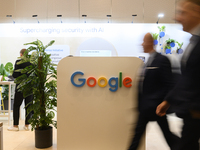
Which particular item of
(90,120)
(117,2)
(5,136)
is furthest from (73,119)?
(117,2)

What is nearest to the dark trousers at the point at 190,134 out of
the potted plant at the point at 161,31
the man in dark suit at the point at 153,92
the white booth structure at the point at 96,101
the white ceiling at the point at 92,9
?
the man in dark suit at the point at 153,92

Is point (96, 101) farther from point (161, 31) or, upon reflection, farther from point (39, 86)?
point (161, 31)

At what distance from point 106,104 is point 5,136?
2.08 metres

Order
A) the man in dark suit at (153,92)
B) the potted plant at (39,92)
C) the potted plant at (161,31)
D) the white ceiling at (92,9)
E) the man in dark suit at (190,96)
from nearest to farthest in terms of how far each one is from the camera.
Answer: the man in dark suit at (190,96)
the man in dark suit at (153,92)
the potted plant at (39,92)
the white ceiling at (92,9)
the potted plant at (161,31)

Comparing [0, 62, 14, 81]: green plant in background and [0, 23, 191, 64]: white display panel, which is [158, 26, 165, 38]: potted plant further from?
[0, 62, 14, 81]: green plant in background

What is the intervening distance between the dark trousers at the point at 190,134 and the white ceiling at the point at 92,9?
5359 mm

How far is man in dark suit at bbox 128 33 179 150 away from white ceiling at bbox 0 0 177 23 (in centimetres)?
443

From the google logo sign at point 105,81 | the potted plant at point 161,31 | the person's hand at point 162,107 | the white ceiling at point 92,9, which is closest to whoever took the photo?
the person's hand at point 162,107

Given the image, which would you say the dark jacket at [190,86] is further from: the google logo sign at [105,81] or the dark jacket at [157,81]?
the google logo sign at [105,81]

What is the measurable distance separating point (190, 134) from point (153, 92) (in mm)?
794

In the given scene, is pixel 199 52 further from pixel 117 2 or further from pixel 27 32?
pixel 27 32

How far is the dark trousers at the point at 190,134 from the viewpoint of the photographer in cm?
131

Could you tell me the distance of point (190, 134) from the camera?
132 cm

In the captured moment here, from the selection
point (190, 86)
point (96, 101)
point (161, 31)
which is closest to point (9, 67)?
point (96, 101)
